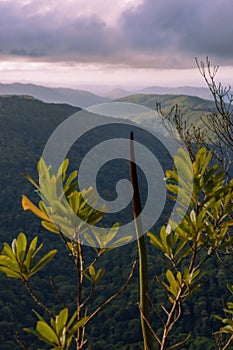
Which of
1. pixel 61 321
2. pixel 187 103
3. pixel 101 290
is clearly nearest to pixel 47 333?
pixel 61 321

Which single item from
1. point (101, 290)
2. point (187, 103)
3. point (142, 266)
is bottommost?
point (101, 290)

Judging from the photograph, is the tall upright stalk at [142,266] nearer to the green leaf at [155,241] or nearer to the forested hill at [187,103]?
the green leaf at [155,241]

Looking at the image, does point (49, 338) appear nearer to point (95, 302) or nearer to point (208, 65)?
point (208, 65)

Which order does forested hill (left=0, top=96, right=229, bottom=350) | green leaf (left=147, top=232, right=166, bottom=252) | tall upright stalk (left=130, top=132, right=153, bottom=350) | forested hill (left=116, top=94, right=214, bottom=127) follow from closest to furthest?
tall upright stalk (left=130, top=132, right=153, bottom=350) → green leaf (left=147, top=232, right=166, bottom=252) → forested hill (left=0, top=96, right=229, bottom=350) → forested hill (left=116, top=94, right=214, bottom=127)

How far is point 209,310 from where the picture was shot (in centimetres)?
4175

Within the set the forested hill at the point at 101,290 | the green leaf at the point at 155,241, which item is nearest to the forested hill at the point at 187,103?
the forested hill at the point at 101,290

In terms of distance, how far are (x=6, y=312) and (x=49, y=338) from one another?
136ft

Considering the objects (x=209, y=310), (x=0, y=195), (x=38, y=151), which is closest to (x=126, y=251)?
(x=209, y=310)

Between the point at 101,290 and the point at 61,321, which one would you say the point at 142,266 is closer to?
the point at 61,321

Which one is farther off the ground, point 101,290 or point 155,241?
point 155,241

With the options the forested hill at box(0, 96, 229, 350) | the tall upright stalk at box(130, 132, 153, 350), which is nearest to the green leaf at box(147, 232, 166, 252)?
the tall upright stalk at box(130, 132, 153, 350)

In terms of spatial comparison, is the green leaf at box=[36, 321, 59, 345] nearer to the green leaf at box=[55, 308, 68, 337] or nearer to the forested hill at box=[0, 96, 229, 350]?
the green leaf at box=[55, 308, 68, 337]

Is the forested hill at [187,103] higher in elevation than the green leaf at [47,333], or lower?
higher

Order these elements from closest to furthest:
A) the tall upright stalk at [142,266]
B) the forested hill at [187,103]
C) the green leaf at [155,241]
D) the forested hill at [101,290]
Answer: the tall upright stalk at [142,266] < the green leaf at [155,241] < the forested hill at [101,290] < the forested hill at [187,103]
